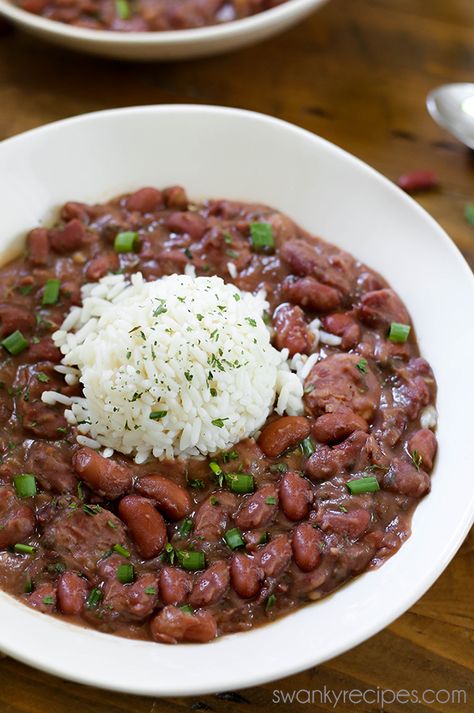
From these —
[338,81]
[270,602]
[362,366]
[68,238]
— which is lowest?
[270,602]

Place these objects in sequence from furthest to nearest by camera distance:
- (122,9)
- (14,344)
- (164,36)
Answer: (122,9) < (164,36) < (14,344)

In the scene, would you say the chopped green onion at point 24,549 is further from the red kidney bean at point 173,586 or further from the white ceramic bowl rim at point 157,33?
the white ceramic bowl rim at point 157,33

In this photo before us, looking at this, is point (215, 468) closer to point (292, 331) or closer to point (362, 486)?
point (362, 486)

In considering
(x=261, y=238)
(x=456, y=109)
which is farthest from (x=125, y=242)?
(x=456, y=109)

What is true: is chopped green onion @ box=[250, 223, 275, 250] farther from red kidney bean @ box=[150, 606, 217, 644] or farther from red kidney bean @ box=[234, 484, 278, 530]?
red kidney bean @ box=[150, 606, 217, 644]

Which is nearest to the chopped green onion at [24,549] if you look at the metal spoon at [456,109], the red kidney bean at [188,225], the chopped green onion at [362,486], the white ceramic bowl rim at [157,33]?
the chopped green onion at [362,486]

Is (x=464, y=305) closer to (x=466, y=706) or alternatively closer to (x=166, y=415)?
(x=166, y=415)
